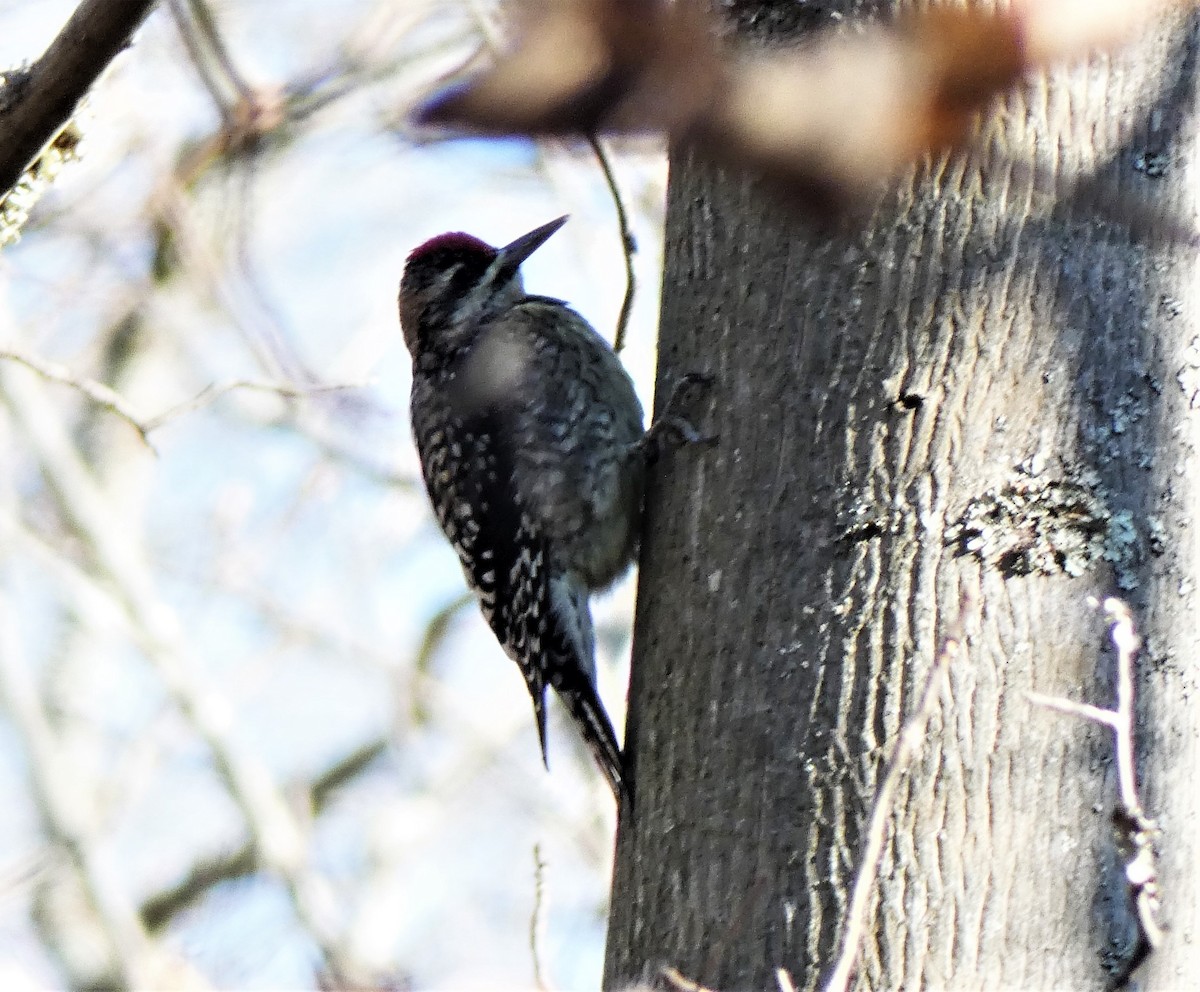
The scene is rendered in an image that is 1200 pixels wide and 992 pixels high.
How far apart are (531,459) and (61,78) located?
7.30 ft

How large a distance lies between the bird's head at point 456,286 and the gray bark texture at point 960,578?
2.07 metres

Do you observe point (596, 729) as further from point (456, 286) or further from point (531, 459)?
point (456, 286)

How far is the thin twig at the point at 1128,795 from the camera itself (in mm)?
1667

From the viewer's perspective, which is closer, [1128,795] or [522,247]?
[1128,795]

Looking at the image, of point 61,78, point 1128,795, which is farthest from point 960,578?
point 61,78

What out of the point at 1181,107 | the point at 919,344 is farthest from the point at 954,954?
the point at 1181,107

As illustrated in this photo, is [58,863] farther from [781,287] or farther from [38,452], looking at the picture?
[781,287]

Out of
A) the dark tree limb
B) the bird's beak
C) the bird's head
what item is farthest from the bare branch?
the dark tree limb

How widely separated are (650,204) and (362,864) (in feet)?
13.8

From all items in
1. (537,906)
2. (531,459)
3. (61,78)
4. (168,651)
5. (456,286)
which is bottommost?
(537,906)

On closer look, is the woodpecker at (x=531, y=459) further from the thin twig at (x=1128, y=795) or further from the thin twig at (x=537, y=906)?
the thin twig at (x=1128, y=795)

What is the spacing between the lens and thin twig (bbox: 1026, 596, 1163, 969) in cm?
167

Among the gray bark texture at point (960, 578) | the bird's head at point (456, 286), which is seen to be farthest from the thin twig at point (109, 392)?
the gray bark texture at point (960, 578)

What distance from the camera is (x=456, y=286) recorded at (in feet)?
15.4
